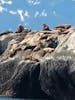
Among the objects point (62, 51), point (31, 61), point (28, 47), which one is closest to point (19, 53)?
point (28, 47)

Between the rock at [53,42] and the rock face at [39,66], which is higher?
the rock at [53,42]

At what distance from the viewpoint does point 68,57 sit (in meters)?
112

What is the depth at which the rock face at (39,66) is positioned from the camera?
112062mm

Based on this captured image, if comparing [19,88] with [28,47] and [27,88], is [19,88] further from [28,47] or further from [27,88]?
[28,47]

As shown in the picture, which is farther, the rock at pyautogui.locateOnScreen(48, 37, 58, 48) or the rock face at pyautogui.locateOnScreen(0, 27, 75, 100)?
the rock at pyautogui.locateOnScreen(48, 37, 58, 48)

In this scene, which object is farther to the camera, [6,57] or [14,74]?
[6,57]

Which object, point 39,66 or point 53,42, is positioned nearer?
point 39,66

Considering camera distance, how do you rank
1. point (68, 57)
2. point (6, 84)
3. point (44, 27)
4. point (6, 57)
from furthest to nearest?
point (44, 27)
point (6, 57)
point (6, 84)
point (68, 57)

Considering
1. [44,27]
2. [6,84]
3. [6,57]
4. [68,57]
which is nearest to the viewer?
[68,57]

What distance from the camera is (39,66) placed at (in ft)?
404

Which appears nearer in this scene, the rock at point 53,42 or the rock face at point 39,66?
the rock face at point 39,66

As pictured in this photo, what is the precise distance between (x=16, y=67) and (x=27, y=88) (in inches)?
312

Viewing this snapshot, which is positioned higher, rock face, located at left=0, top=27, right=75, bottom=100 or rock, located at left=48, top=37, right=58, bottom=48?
rock, located at left=48, top=37, right=58, bottom=48

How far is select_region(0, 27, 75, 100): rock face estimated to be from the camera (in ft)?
368
